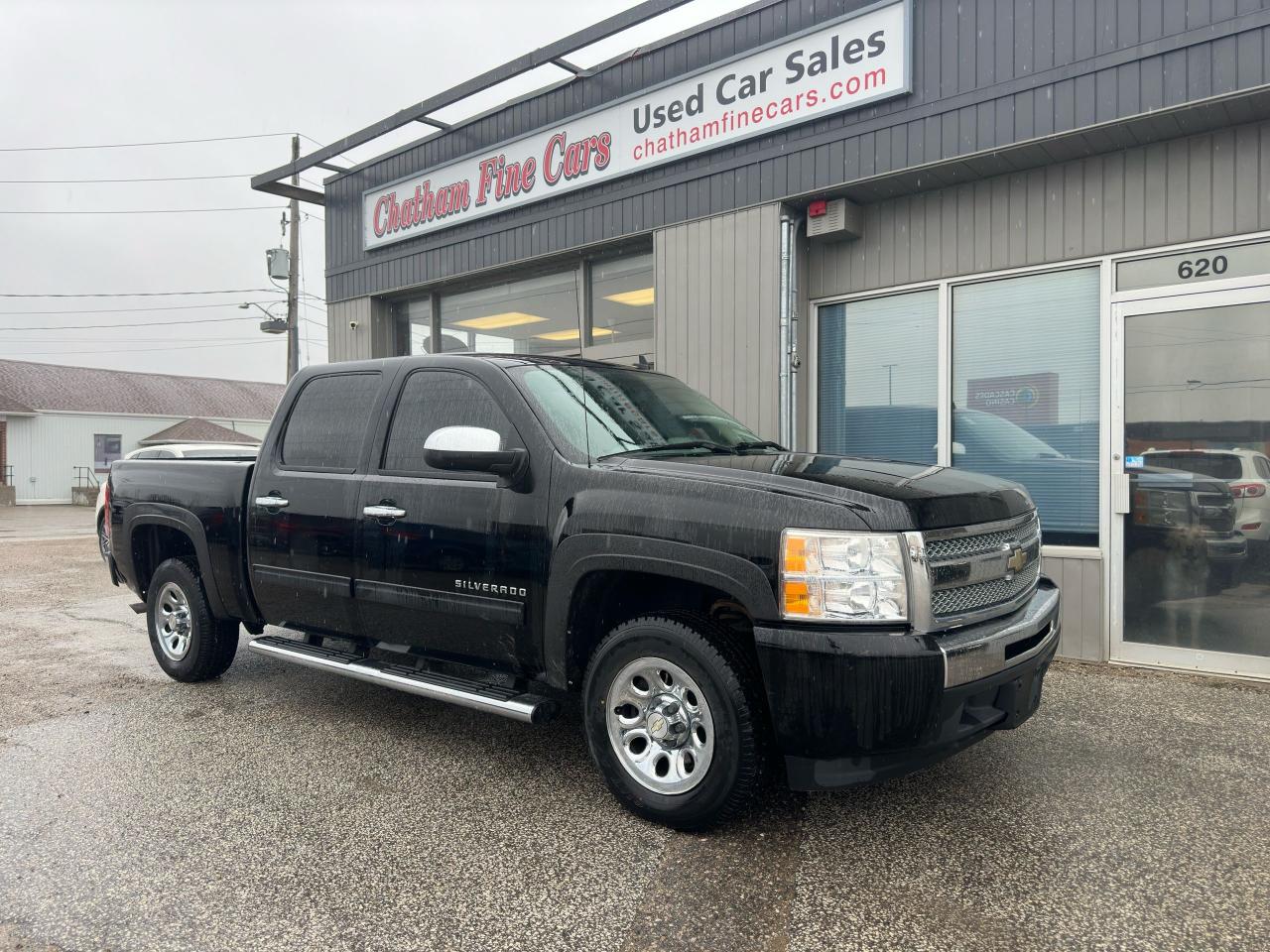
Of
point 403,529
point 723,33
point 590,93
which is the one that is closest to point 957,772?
point 403,529

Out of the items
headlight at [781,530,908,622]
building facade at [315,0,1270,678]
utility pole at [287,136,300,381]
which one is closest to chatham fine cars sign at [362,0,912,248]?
building facade at [315,0,1270,678]

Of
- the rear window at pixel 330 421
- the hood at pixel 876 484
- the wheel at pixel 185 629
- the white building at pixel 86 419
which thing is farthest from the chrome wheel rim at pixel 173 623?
the white building at pixel 86 419

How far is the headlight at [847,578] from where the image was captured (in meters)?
2.86

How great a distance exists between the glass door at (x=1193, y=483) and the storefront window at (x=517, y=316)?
5.20m

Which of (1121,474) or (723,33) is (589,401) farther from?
(723,33)

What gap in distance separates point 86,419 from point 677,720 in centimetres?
4090

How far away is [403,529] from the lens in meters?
4.01

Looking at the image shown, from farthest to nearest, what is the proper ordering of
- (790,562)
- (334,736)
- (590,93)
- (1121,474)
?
(590,93) < (1121,474) < (334,736) < (790,562)

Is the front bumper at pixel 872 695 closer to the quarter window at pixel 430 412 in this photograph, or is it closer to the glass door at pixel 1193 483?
the quarter window at pixel 430 412

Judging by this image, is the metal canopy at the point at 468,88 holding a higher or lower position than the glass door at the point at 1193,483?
higher

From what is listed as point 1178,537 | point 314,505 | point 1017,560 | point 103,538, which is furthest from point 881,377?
point 103,538

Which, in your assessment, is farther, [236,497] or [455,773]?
[236,497]

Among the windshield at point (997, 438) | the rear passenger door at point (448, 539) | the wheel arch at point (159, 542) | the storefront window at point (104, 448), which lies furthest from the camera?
the storefront window at point (104, 448)

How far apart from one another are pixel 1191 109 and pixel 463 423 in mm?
4767
